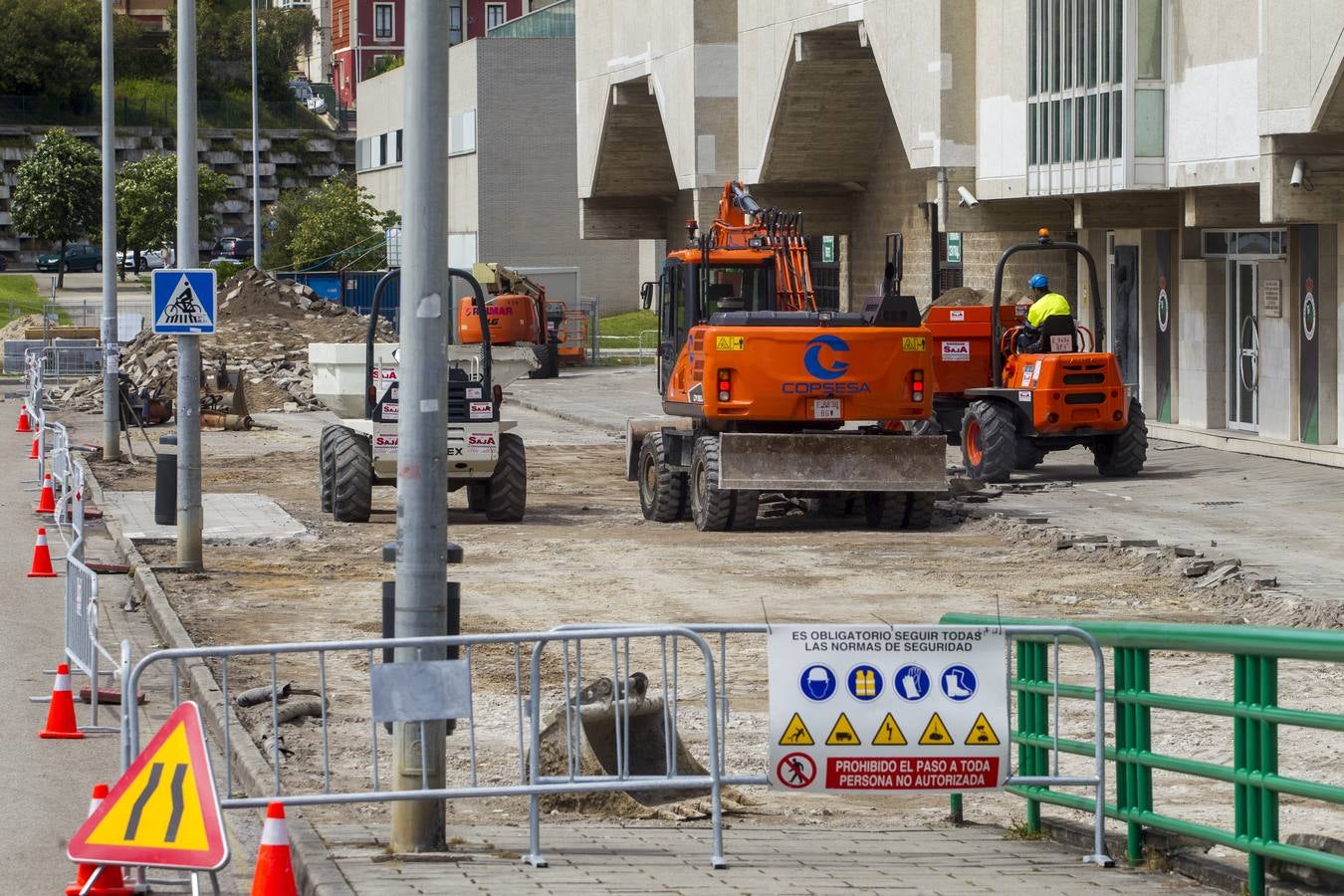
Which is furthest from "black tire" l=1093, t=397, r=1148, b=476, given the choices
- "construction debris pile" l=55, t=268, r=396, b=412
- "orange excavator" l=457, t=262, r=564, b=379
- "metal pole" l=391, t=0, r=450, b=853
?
"orange excavator" l=457, t=262, r=564, b=379

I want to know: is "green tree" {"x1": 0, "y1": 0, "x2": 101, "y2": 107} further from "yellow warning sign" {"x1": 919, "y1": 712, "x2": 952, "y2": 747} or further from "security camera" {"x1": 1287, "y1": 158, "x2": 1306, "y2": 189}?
"yellow warning sign" {"x1": 919, "y1": 712, "x2": 952, "y2": 747}

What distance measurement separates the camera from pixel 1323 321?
88.3 ft

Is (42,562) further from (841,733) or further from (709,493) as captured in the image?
(841,733)

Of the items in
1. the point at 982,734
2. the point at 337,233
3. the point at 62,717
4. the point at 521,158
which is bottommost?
the point at 62,717

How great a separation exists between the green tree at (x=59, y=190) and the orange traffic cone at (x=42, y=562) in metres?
62.8

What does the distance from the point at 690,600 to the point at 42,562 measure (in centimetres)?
602

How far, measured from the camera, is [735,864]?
8.21 meters

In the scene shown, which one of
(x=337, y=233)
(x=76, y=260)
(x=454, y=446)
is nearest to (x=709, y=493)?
(x=454, y=446)

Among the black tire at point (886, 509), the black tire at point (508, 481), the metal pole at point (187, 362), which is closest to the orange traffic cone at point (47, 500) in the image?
the black tire at point (508, 481)

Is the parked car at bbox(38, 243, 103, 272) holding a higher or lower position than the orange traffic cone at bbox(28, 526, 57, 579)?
higher

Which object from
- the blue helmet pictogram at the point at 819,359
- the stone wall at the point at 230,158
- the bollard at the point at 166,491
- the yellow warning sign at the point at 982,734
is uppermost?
the stone wall at the point at 230,158

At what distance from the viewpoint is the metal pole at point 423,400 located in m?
8.35

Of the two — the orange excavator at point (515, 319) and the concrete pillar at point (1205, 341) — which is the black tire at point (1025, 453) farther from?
the orange excavator at point (515, 319)

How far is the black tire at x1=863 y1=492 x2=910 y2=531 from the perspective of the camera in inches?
833
